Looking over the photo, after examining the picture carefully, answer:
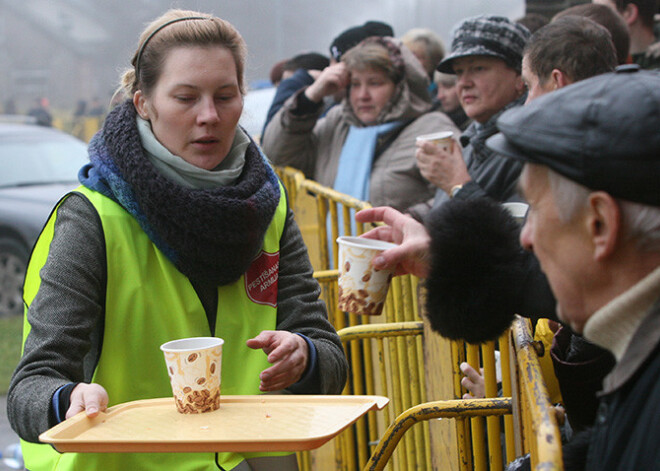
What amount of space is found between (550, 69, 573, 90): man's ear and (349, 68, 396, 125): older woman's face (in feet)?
6.45

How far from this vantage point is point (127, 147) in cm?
239

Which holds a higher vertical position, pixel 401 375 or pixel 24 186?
pixel 24 186

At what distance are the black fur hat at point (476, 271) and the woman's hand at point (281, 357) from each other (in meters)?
0.44

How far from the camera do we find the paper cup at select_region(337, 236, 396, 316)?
261cm

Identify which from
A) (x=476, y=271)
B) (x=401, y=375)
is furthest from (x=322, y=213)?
(x=476, y=271)

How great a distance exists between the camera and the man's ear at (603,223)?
144 centimetres

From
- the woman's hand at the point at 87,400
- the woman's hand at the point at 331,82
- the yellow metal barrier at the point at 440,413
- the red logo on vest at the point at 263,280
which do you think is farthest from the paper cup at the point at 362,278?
the woman's hand at the point at 331,82

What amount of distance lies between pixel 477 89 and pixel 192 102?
1.89 meters

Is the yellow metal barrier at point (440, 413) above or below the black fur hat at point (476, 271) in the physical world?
below

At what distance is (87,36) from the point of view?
1814cm

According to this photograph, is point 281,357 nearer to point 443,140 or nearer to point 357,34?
point 443,140

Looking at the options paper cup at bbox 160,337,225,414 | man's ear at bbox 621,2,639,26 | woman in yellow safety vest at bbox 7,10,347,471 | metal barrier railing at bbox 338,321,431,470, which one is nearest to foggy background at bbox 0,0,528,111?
man's ear at bbox 621,2,639,26

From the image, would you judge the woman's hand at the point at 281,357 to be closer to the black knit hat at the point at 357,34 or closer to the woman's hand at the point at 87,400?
the woman's hand at the point at 87,400

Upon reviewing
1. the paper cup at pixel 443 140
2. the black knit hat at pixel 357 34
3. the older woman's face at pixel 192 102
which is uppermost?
the black knit hat at pixel 357 34
